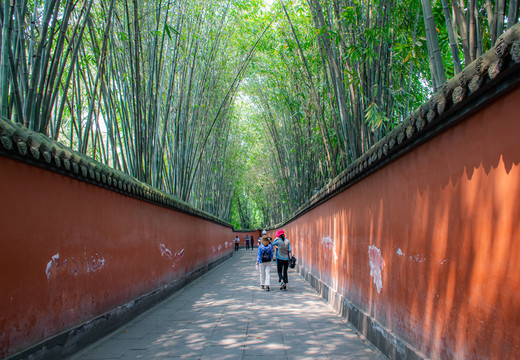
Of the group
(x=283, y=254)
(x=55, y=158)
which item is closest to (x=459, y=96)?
(x=55, y=158)

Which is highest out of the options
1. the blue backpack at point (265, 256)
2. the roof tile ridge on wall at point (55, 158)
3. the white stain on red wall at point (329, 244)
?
the roof tile ridge on wall at point (55, 158)

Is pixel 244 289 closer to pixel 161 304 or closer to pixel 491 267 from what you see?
pixel 161 304

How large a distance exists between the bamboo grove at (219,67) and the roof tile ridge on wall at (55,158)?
20.1 inches

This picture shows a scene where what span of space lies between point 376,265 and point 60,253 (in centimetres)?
290

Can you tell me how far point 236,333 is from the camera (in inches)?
176

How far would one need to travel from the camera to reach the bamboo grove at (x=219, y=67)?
370cm

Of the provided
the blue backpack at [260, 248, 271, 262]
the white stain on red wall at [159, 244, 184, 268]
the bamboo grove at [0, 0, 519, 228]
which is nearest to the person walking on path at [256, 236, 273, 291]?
the blue backpack at [260, 248, 271, 262]

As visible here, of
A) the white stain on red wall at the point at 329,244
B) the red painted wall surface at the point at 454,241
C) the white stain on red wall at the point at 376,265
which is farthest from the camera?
the white stain on red wall at the point at 329,244

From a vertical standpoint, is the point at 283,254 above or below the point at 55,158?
below

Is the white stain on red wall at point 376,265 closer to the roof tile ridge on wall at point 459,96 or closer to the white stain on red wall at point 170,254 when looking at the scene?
the roof tile ridge on wall at point 459,96

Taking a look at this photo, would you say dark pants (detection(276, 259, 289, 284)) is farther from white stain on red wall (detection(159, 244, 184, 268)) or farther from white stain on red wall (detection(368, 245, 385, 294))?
white stain on red wall (detection(368, 245, 385, 294))

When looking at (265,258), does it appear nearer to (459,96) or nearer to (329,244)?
(329,244)

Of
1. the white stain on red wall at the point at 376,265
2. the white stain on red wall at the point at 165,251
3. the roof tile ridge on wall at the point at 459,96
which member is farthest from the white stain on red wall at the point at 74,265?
the roof tile ridge on wall at the point at 459,96

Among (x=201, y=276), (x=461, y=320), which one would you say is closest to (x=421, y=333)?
(x=461, y=320)
